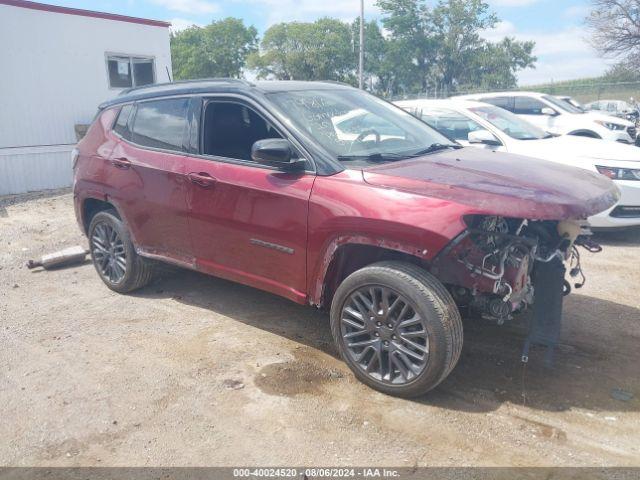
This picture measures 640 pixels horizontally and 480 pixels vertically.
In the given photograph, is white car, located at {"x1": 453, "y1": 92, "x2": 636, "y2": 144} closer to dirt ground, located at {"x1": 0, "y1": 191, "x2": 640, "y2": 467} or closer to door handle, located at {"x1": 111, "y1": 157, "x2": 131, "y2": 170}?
dirt ground, located at {"x1": 0, "y1": 191, "x2": 640, "y2": 467}

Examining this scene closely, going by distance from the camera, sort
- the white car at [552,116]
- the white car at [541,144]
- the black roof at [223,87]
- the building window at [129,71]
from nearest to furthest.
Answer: the black roof at [223,87] → the white car at [541,144] → the white car at [552,116] → the building window at [129,71]

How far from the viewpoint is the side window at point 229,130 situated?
420 cm

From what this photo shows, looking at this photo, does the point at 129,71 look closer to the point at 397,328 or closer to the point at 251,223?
the point at 251,223

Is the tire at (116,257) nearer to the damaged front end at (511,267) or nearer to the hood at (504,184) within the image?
the hood at (504,184)

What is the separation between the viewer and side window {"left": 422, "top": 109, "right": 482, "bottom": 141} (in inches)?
303

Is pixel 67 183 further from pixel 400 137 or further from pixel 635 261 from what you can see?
pixel 635 261

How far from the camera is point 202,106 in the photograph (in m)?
4.30

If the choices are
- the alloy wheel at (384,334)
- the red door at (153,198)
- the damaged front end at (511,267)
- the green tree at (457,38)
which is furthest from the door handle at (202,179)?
the green tree at (457,38)

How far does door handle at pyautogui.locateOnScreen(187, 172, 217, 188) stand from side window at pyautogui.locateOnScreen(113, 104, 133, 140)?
3.70 ft

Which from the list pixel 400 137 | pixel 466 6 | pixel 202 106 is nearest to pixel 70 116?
pixel 202 106

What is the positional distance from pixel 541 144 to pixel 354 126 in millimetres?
4034

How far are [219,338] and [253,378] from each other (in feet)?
2.35

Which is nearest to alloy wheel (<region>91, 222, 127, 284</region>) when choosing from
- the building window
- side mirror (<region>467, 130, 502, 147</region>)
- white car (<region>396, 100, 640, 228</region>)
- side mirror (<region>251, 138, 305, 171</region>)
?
side mirror (<region>251, 138, 305, 171</region>)

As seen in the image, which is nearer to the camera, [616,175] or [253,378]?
[253,378]
